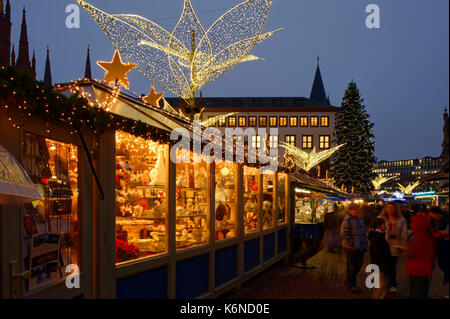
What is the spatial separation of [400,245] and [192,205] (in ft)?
13.8

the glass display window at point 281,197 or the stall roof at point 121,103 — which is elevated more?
the stall roof at point 121,103

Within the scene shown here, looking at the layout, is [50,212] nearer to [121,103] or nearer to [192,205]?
[121,103]

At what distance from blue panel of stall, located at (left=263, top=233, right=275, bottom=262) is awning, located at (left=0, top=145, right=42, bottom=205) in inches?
342

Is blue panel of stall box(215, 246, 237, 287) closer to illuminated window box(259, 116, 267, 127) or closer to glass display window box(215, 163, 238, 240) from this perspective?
glass display window box(215, 163, 238, 240)

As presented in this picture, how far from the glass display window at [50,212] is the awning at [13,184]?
66 cm

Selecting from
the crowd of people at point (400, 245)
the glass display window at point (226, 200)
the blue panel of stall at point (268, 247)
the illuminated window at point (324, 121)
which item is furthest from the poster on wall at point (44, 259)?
the illuminated window at point (324, 121)

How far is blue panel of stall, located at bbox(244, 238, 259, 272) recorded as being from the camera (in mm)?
10195

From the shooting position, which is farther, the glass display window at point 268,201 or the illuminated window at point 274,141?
the illuminated window at point 274,141

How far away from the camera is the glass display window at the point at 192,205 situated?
759 centimetres

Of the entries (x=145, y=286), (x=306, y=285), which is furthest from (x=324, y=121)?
(x=145, y=286)

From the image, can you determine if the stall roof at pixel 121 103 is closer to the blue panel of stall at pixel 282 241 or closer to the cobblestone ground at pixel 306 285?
the cobblestone ground at pixel 306 285
